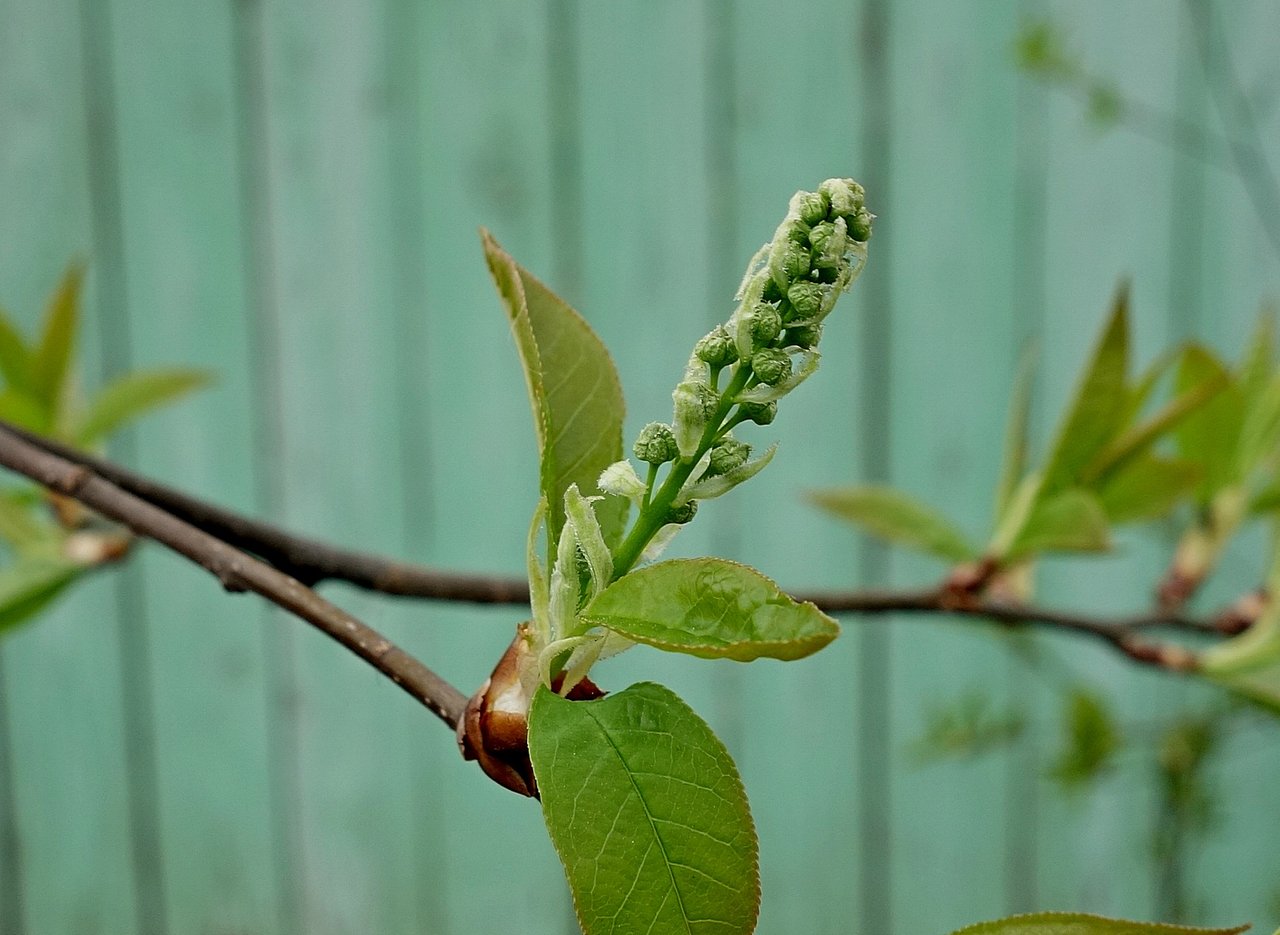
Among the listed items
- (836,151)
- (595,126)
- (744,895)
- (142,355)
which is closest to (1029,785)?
(836,151)

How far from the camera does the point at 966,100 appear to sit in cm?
118

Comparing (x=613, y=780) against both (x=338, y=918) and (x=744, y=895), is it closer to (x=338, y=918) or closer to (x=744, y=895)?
(x=744, y=895)

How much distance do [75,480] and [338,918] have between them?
1.14 metres

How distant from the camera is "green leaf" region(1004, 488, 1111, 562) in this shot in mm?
429

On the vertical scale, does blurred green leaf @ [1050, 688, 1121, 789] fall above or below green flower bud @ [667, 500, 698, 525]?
below

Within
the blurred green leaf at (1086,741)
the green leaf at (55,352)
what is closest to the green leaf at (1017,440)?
the blurred green leaf at (1086,741)

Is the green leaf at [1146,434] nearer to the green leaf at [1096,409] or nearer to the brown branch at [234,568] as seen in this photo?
the green leaf at [1096,409]

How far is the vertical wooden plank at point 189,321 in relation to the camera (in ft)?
3.76

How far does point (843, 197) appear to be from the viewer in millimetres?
167

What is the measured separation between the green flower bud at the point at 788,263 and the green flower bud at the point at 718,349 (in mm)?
11

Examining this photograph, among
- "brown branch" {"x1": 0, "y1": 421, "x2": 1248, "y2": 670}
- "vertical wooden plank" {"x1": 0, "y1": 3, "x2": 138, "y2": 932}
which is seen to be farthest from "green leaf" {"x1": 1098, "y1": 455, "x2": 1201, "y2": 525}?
"vertical wooden plank" {"x1": 0, "y1": 3, "x2": 138, "y2": 932}

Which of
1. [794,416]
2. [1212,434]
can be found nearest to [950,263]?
[794,416]

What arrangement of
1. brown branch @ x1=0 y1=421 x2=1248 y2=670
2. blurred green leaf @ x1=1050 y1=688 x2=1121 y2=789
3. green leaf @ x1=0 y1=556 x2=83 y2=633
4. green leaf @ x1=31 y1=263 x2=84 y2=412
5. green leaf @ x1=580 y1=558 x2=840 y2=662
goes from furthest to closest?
blurred green leaf @ x1=1050 y1=688 x2=1121 y2=789 → green leaf @ x1=31 y1=263 x2=84 y2=412 → green leaf @ x1=0 y1=556 x2=83 y2=633 → brown branch @ x1=0 y1=421 x2=1248 y2=670 → green leaf @ x1=580 y1=558 x2=840 y2=662

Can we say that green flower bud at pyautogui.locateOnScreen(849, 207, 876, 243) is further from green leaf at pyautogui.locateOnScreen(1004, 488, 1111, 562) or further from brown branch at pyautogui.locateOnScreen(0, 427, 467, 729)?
green leaf at pyautogui.locateOnScreen(1004, 488, 1111, 562)
